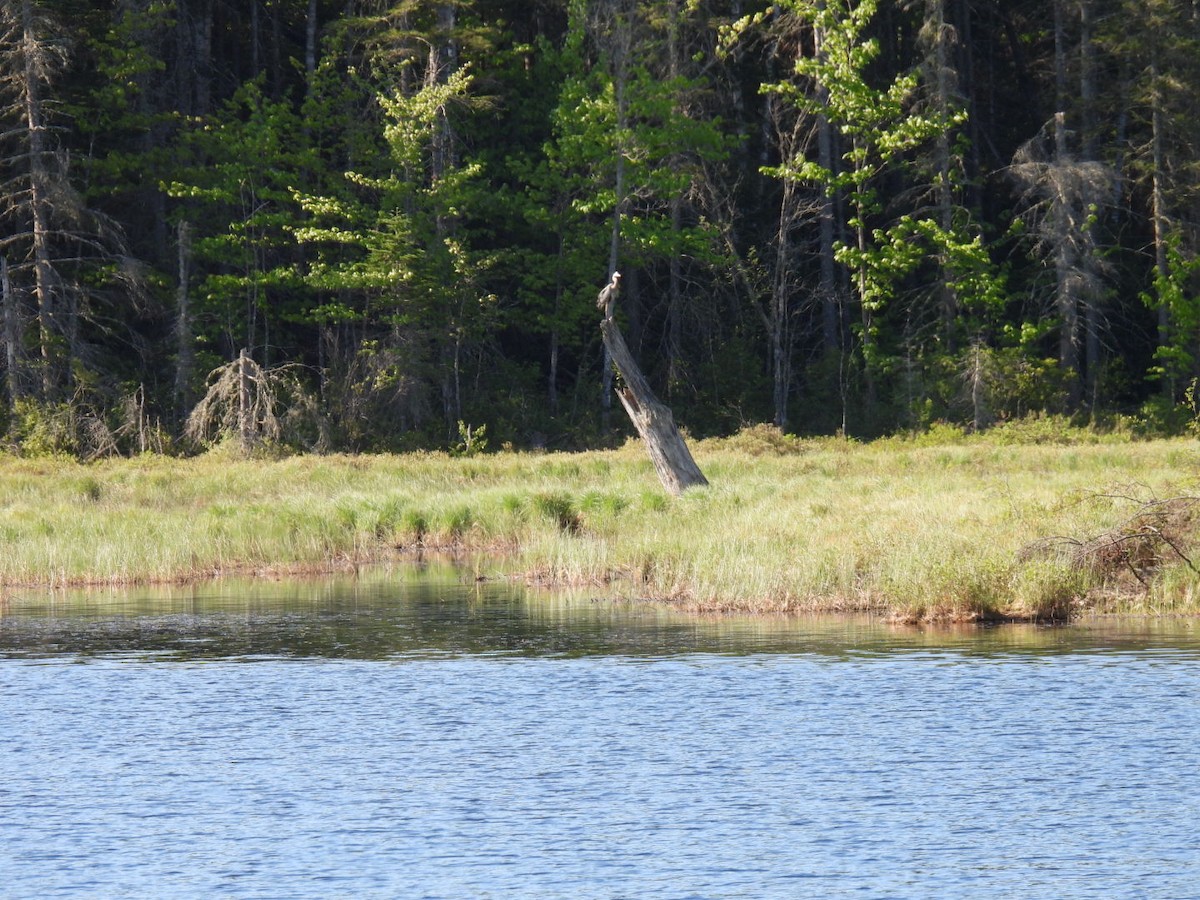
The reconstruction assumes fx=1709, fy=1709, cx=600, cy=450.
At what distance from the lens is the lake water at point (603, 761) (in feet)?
32.1

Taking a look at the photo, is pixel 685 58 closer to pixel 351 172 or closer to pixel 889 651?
pixel 351 172

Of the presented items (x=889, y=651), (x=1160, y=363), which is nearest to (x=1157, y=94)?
(x=1160, y=363)

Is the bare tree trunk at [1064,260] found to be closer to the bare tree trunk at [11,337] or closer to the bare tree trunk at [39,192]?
the bare tree trunk at [39,192]

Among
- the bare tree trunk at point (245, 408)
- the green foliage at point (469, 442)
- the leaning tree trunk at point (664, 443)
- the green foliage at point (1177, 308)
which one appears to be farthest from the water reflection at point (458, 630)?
the green foliage at point (1177, 308)

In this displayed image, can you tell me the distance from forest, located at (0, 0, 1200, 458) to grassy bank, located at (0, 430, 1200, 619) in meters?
5.41

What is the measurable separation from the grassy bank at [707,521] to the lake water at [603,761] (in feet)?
2.68

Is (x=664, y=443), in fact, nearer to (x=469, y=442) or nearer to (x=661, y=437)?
(x=661, y=437)

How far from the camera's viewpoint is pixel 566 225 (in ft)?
155

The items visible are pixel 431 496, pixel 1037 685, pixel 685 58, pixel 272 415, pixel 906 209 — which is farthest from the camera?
pixel 906 209

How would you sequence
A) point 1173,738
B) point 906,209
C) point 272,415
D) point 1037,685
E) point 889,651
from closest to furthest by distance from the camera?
1. point 1173,738
2. point 1037,685
3. point 889,651
4. point 272,415
5. point 906,209

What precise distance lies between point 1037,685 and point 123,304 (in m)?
35.4

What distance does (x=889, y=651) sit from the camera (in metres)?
16.7

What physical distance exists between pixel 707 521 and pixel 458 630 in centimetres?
589

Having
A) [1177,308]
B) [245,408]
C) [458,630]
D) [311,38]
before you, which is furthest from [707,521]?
[311,38]
